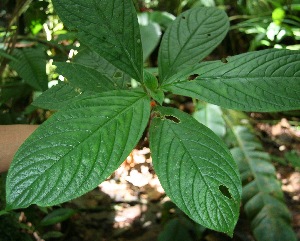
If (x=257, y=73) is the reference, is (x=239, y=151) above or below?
below

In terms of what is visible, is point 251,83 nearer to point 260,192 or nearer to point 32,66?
point 32,66

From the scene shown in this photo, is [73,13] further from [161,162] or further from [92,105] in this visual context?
[161,162]

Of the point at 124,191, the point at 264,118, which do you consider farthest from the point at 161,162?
the point at 264,118

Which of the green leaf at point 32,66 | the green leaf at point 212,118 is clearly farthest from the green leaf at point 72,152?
the green leaf at point 212,118

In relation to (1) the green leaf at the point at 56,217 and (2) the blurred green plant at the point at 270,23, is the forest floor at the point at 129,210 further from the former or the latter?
(2) the blurred green plant at the point at 270,23

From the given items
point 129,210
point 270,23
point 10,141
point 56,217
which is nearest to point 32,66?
point 10,141

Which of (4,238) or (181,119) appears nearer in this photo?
(181,119)

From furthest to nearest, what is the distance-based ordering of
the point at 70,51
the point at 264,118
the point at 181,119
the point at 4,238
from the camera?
the point at 264,118 < the point at 70,51 < the point at 4,238 < the point at 181,119
